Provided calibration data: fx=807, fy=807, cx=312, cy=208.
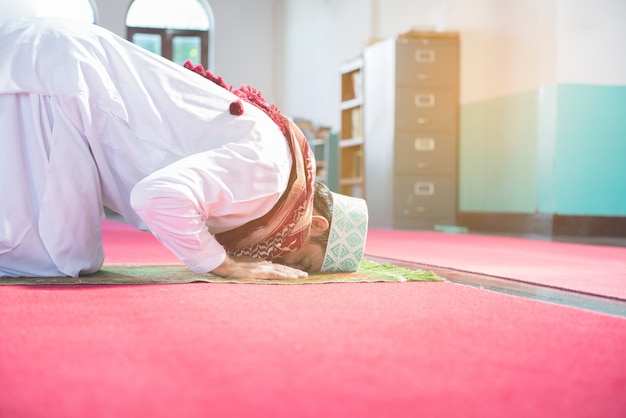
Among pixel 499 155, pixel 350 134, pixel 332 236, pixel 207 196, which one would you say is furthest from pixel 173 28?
pixel 207 196

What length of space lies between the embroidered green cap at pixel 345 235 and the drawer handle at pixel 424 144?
5.14 meters

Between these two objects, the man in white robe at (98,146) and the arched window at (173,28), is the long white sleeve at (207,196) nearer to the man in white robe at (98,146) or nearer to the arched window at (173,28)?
the man in white robe at (98,146)

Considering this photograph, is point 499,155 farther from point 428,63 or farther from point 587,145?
point 428,63

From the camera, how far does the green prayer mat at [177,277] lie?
5.87 ft

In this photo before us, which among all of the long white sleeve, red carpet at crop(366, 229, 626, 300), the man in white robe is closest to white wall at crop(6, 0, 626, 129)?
the man in white robe

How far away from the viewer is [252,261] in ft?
6.31

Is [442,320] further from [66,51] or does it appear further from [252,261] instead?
[66,51]

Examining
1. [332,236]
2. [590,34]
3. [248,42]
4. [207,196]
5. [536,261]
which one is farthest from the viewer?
[248,42]

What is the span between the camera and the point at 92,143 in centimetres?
182

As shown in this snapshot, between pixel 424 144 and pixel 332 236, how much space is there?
17.2ft

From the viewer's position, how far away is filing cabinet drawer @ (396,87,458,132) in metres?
7.15

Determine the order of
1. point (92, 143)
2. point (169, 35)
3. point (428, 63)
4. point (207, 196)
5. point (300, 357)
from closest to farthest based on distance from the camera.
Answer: point (300, 357)
point (207, 196)
point (92, 143)
point (428, 63)
point (169, 35)

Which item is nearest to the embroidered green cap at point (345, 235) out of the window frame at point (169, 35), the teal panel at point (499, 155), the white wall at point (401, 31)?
the white wall at point (401, 31)

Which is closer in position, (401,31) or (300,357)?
(300,357)
